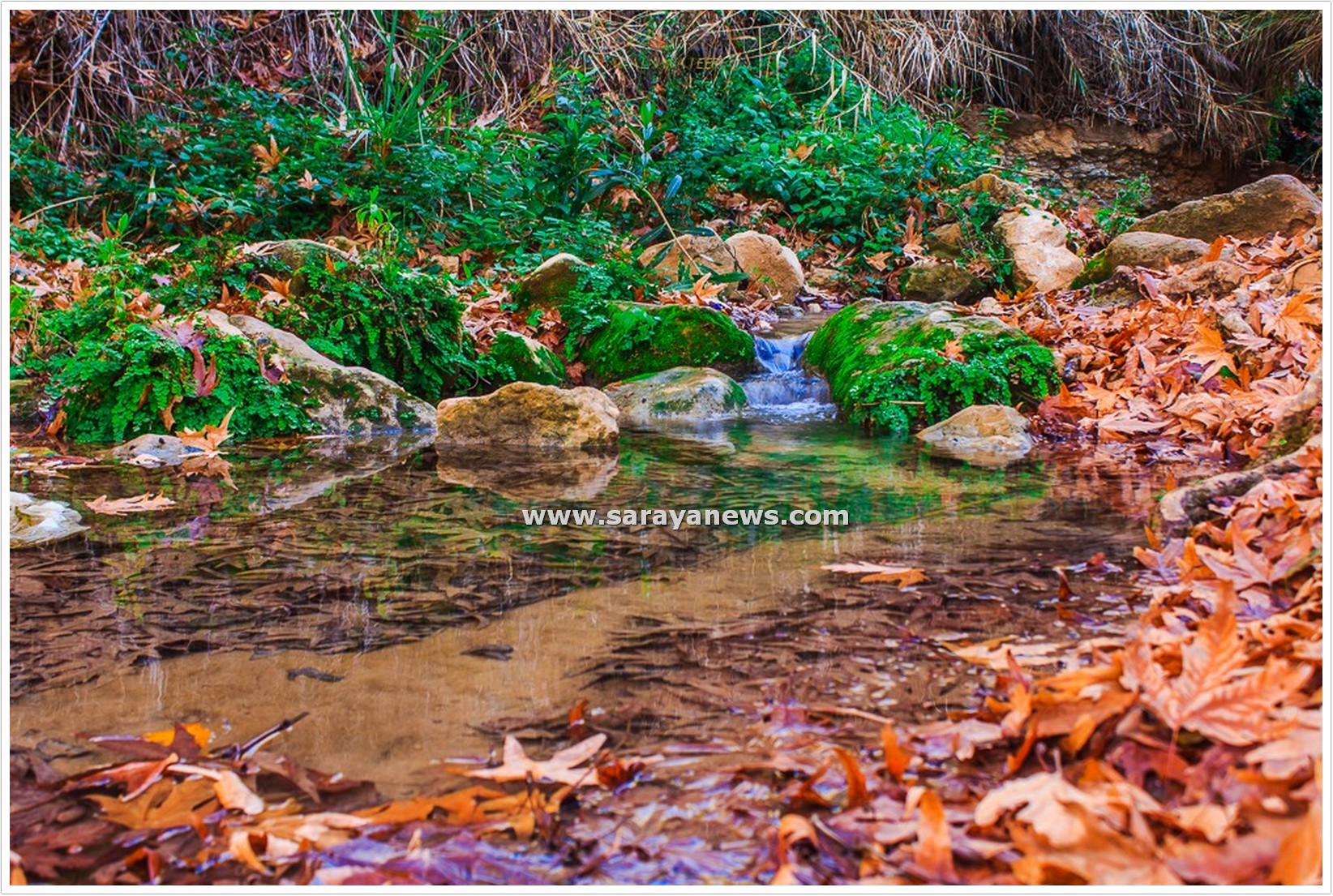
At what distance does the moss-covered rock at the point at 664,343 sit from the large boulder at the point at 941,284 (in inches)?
97.5

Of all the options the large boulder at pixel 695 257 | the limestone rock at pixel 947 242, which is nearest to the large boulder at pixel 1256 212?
the limestone rock at pixel 947 242

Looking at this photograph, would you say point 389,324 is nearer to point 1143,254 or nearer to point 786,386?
point 786,386

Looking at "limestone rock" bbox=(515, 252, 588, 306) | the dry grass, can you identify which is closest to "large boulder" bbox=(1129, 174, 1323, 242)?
"limestone rock" bbox=(515, 252, 588, 306)

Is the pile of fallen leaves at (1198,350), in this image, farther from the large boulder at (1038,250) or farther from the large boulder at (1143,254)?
the large boulder at (1038,250)

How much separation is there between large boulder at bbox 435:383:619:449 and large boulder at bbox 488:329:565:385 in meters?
1.15

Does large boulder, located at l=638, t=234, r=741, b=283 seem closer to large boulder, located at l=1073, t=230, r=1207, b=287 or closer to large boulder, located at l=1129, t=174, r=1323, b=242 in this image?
large boulder, located at l=1073, t=230, r=1207, b=287

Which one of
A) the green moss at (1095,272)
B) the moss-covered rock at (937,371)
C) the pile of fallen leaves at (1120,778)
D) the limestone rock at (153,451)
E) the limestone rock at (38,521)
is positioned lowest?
the pile of fallen leaves at (1120,778)

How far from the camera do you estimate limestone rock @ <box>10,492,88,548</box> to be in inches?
115

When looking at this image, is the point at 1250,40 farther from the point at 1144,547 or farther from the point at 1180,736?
the point at 1180,736

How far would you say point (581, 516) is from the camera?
3250 millimetres

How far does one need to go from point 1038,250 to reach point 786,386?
361 cm

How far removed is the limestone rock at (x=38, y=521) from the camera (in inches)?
115

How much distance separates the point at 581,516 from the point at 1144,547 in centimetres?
181
